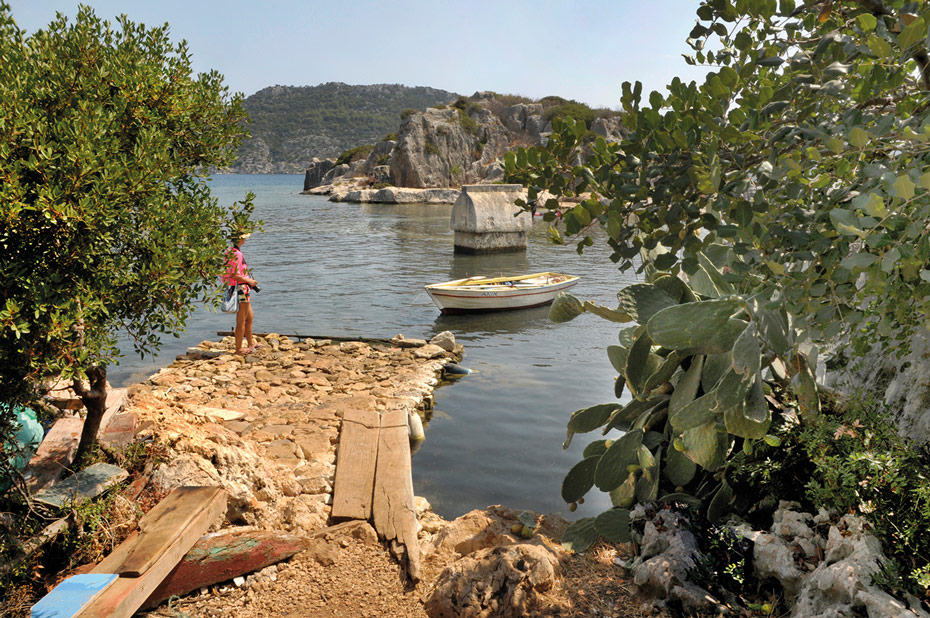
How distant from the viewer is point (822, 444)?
330 centimetres

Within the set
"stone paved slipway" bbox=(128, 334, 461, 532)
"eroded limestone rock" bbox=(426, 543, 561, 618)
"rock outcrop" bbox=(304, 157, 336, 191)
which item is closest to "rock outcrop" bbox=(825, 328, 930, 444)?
"eroded limestone rock" bbox=(426, 543, 561, 618)

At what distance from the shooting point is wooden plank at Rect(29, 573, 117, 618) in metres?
3.17

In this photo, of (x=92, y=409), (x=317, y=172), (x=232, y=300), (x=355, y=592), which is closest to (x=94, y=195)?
(x=92, y=409)

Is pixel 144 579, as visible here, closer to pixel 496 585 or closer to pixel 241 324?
pixel 496 585

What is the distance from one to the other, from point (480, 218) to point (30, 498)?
29.5 metres

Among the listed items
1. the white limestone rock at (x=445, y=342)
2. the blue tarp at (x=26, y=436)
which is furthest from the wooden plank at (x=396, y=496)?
the white limestone rock at (x=445, y=342)

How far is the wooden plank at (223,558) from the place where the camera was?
3.97 meters

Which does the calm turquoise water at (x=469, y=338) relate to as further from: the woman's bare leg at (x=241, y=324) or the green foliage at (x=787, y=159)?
the green foliage at (x=787, y=159)

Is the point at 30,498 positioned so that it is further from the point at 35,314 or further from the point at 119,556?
the point at 35,314

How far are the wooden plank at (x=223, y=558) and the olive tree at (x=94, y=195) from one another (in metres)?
1.38

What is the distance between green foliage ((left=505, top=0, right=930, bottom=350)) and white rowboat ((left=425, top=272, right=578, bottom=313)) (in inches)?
557

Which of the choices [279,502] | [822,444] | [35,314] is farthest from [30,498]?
[822,444]

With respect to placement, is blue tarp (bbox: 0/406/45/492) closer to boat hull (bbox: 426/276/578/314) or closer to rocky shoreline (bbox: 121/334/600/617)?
rocky shoreline (bbox: 121/334/600/617)

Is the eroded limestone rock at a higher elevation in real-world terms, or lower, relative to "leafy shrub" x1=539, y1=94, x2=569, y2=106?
lower
